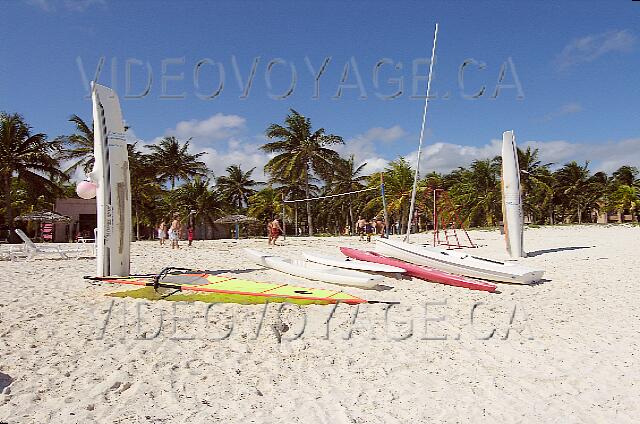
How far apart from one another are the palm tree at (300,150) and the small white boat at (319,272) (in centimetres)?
2403

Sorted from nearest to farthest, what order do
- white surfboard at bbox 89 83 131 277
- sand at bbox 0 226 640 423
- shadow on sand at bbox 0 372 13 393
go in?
sand at bbox 0 226 640 423 < shadow on sand at bbox 0 372 13 393 < white surfboard at bbox 89 83 131 277

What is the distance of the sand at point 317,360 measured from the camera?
375 cm

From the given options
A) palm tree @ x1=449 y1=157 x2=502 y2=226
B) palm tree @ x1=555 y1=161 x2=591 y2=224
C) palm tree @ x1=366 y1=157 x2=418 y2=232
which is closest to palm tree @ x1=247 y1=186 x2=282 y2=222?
palm tree @ x1=366 y1=157 x2=418 y2=232

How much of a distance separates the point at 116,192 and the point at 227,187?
34677 mm

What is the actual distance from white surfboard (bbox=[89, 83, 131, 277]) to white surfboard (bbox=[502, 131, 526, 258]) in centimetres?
A: 998

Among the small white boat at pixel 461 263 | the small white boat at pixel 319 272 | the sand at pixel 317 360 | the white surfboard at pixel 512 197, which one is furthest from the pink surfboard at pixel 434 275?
the white surfboard at pixel 512 197

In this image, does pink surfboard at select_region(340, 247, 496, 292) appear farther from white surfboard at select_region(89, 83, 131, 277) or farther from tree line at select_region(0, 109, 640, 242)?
tree line at select_region(0, 109, 640, 242)

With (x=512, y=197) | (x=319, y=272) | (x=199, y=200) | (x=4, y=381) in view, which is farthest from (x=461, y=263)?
(x=199, y=200)

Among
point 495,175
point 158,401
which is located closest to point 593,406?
point 158,401

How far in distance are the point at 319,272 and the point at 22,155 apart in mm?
24847

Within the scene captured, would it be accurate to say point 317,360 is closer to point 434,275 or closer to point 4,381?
point 4,381

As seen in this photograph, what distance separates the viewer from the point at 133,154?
31172mm

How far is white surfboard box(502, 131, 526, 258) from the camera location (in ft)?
43.7

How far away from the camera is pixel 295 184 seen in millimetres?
37406
